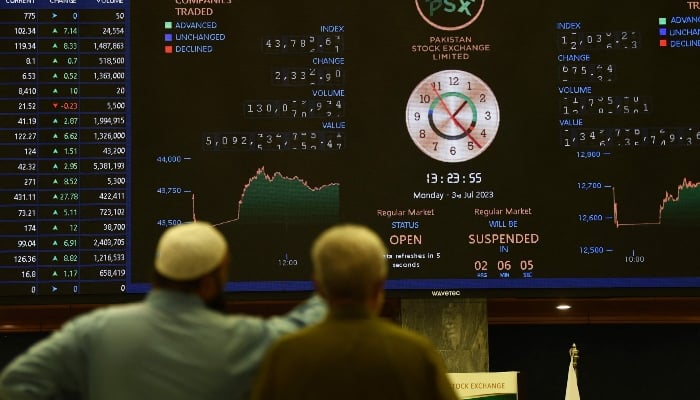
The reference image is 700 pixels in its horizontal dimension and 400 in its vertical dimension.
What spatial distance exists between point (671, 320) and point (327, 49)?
2478 mm

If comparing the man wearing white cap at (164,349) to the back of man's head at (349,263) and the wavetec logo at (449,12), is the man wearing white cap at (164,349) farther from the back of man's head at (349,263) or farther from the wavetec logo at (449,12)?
the wavetec logo at (449,12)

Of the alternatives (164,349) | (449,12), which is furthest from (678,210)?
(164,349)

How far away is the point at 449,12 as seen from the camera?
239 inches

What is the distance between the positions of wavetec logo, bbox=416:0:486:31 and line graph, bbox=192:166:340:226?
100 centimetres

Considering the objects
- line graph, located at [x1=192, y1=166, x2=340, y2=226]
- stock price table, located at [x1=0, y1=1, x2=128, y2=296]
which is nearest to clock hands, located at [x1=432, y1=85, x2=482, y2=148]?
line graph, located at [x1=192, y1=166, x2=340, y2=226]

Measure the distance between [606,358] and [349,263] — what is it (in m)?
4.47

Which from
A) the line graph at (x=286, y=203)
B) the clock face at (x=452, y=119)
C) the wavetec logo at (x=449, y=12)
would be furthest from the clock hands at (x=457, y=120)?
the line graph at (x=286, y=203)

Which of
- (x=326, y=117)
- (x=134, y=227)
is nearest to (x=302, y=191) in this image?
(x=326, y=117)

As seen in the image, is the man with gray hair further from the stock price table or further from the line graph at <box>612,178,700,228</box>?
the line graph at <box>612,178,700,228</box>

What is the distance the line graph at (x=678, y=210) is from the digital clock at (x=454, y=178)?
2.35ft

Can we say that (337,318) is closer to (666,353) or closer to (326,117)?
(326,117)

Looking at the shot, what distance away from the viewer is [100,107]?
236 inches

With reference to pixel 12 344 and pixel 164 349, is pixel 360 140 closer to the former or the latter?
pixel 12 344

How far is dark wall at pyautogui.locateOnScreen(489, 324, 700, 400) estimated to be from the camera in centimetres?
671
